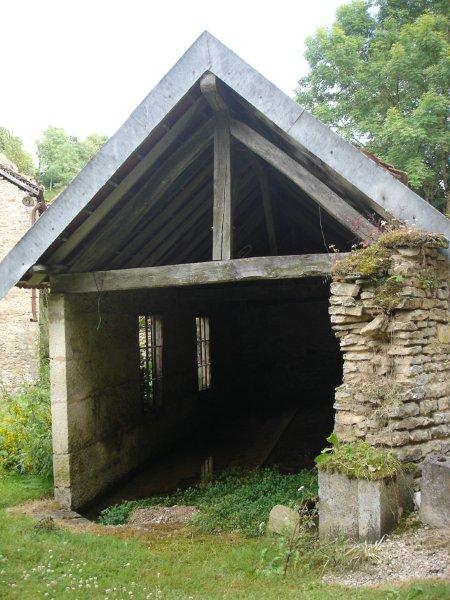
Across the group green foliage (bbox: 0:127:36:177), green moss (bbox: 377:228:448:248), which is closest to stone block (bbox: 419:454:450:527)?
green moss (bbox: 377:228:448:248)

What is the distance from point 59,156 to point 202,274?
25.7 meters

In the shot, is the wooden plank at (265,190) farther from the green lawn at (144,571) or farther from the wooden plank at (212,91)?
the green lawn at (144,571)

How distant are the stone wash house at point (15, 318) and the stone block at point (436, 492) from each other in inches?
464

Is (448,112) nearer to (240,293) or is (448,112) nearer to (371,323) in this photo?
(240,293)

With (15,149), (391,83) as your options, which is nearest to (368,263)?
(391,83)

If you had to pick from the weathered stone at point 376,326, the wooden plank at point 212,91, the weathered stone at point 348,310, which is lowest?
the weathered stone at point 376,326

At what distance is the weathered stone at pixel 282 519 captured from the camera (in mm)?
4957

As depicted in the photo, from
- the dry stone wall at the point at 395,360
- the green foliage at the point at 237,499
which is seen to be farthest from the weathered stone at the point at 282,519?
the dry stone wall at the point at 395,360

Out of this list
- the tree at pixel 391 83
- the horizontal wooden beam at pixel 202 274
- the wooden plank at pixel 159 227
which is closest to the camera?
the horizontal wooden beam at pixel 202 274

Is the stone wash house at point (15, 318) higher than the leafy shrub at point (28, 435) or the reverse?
higher

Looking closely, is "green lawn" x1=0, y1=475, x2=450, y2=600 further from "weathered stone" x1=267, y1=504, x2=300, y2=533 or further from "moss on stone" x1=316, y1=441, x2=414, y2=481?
"moss on stone" x1=316, y1=441, x2=414, y2=481

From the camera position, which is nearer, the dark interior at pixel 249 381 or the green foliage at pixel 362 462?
the green foliage at pixel 362 462

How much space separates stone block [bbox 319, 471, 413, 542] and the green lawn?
2.12ft

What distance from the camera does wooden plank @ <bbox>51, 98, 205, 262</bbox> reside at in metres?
5.91
